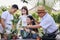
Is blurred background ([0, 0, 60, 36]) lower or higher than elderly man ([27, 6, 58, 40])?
higher

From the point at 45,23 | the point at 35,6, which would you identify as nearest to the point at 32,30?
the point at 45,23

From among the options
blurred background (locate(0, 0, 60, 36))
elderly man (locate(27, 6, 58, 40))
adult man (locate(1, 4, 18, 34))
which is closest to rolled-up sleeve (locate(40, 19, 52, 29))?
elderly man (locate(27, 6, 58, 40))

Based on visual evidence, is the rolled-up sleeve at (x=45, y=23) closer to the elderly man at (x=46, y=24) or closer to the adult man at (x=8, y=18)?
the elderly man at (x=46, y=24)

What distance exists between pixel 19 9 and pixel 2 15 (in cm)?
46

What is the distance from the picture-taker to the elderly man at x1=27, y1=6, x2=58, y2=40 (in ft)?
25.3

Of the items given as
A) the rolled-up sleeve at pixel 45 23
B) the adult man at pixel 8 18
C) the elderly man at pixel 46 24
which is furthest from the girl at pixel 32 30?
the adult man at pixel 8 18

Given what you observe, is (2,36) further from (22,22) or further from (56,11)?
(56,11)

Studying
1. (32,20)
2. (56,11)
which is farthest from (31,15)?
(56,11)

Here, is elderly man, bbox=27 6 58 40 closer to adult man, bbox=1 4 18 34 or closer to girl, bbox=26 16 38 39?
girl, bbox=26 16 38 39

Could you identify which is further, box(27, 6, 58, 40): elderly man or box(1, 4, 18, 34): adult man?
box(1, 4, 18, 34): adult man

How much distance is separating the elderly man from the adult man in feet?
1.60

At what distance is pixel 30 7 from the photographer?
777cm

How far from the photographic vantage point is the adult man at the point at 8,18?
7.81m

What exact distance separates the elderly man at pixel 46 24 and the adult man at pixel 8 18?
49 cm
